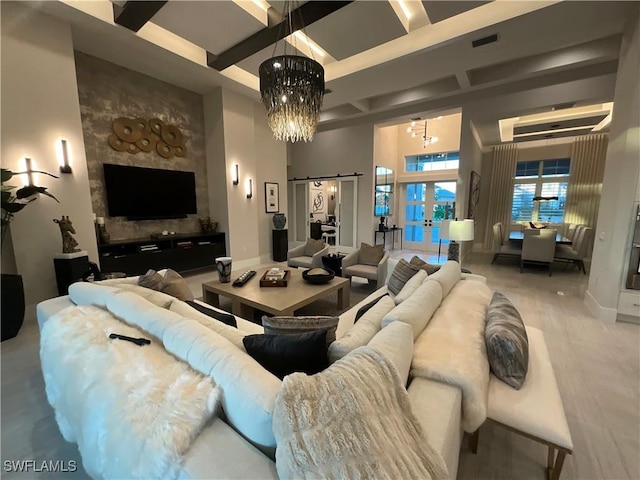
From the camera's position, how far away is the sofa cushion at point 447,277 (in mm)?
2227

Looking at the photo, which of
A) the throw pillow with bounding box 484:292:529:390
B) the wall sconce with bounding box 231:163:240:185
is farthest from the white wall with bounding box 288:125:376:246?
the throw pillow with bounding box 484:292:529:390

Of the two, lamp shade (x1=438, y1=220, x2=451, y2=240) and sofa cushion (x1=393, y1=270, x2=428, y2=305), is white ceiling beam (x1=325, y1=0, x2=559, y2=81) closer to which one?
lamp shade (x1=438, y1=220, x2=451, y2=240)

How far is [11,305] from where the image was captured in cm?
276

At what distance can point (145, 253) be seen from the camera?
4520 mm

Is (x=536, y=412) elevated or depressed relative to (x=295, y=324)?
depressed

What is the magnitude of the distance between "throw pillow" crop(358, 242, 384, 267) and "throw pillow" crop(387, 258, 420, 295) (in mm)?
1399

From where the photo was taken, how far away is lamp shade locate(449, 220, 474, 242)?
9.84 feet

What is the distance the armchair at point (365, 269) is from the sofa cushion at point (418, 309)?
1.70 m

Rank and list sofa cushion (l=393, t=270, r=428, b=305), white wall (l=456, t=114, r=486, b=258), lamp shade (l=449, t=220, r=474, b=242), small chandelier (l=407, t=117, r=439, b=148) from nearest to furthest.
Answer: sofa cushion (l=393, t=270, r=428, b=305) < lamp shade (l=449, t=220, r=474, b=242) < white wall (l=456, t=114, r=486, b=258) < small chandelier (l=407, t=117, r=439, b=148)

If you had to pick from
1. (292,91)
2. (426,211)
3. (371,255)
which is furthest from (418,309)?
(426,211)

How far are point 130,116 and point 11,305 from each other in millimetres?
3397

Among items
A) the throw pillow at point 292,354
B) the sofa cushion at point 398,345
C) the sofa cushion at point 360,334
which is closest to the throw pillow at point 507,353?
the sofa cushion at point 398,345

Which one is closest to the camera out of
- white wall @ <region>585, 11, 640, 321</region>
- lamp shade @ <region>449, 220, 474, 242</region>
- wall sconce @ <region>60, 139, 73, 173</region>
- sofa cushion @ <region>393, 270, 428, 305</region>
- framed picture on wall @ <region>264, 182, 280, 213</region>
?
sofa cushion @ <region>393, 270, 428, 305</region>

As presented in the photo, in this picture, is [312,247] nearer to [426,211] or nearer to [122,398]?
[122,398]
